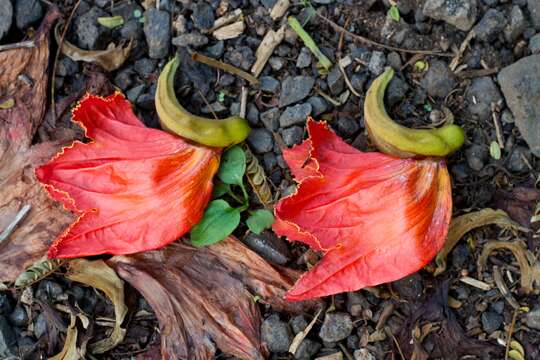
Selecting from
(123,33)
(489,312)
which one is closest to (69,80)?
(123,33)

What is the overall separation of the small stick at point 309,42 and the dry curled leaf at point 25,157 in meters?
1.04

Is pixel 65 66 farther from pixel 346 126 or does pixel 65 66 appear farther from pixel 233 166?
pixel 346 126

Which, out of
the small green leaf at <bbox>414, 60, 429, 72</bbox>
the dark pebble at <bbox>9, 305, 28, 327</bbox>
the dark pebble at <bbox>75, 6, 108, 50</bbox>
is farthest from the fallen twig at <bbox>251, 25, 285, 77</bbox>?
the dark pebble at <bbox>9, 305, 28, 327</bbox>

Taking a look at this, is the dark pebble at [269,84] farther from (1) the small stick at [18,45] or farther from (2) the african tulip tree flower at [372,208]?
(1) the small stick at [18,45]

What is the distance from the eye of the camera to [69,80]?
3.29 m

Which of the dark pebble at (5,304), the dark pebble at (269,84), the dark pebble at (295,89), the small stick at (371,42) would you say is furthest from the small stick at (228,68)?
the dark pebble at (5,304)

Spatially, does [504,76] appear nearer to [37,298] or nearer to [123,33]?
[123,33]

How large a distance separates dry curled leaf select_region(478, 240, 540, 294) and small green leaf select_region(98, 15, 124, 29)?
1.85m

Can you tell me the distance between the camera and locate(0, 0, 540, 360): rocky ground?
9.98 feet

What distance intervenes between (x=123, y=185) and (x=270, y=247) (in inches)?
26.3

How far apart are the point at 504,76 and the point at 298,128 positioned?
2.90 feet

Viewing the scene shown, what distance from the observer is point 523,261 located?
3.01 meters

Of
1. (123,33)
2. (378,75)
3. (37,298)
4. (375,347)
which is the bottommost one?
(375,347)

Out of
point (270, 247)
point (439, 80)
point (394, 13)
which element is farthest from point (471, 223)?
point (394, 13)
